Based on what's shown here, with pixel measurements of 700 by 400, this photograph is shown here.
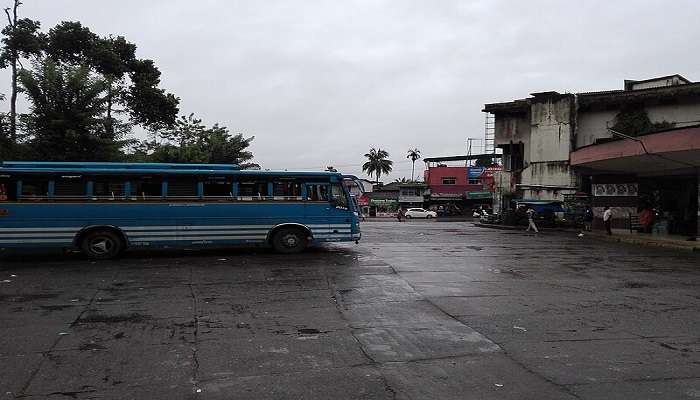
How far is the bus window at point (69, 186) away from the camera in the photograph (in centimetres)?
1430

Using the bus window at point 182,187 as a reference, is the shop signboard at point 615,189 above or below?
above

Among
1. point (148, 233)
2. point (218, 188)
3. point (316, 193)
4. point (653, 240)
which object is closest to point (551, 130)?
point (653, 240)

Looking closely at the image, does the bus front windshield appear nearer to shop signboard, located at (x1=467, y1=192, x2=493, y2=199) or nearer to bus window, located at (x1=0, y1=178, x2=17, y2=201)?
bus window, located at (x1=0, y1=178, x2=17, y2=201)

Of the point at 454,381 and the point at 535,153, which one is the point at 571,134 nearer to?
the point at 535,153

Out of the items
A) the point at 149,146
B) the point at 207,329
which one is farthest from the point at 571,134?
the point at 207,329

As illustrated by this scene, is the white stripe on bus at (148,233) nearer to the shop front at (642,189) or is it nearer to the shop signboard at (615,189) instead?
the shop front at (642,189)

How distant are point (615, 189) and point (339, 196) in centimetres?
1832

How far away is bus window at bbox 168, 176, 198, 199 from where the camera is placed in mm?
15203

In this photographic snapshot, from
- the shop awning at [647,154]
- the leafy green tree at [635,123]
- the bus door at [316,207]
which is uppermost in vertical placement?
the leafy green tree at [635,123]

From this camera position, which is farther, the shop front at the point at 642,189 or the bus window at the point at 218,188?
the shop front at the point at 642,189

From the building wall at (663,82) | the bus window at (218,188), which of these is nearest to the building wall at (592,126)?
the building wall at (663,82)

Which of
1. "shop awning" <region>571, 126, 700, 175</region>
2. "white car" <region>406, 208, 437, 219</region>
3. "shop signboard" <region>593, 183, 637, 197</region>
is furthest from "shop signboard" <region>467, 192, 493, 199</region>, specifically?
"shop awning" <region>571, 126, 700, 175</region>

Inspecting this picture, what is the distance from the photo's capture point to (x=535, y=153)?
39.1 meters

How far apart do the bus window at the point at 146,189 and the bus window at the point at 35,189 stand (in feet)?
7.25
